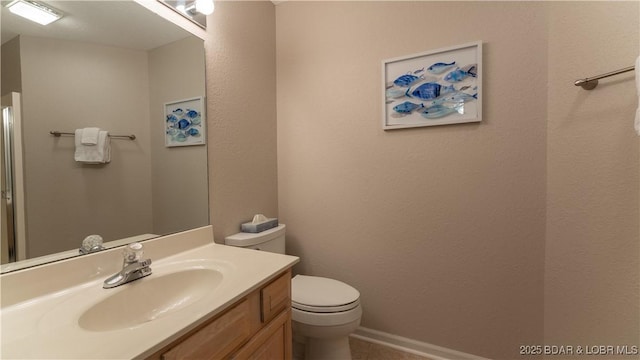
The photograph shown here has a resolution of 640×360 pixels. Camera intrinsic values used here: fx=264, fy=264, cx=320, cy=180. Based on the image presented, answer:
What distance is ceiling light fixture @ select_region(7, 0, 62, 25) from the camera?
0.78m

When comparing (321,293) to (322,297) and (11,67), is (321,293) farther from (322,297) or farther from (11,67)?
(11,67)

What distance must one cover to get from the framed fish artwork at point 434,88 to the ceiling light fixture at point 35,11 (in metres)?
1.47

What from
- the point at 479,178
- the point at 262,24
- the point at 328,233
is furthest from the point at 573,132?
the point at 262,24

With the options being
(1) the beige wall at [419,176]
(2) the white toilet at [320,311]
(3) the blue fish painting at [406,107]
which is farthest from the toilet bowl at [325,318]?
(3) the blue fish painting at [406,107]

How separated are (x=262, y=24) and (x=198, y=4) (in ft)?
1.94

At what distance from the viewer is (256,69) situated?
1.74m

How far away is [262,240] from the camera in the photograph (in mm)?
1545

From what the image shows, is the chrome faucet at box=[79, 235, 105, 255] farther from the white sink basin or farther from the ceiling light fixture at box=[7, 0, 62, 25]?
the ceiling light fixture at box=[7, 0, 62, 25]

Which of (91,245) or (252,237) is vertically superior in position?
(91,245)

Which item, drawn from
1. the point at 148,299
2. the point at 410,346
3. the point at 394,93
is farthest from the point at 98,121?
the point at 410,346

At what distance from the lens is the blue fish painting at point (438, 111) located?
146 centimetres

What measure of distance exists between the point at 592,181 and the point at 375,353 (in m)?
1.45

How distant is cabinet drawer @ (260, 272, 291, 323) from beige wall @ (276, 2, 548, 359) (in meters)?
0.80

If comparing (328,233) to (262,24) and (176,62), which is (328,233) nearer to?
(176,62)
